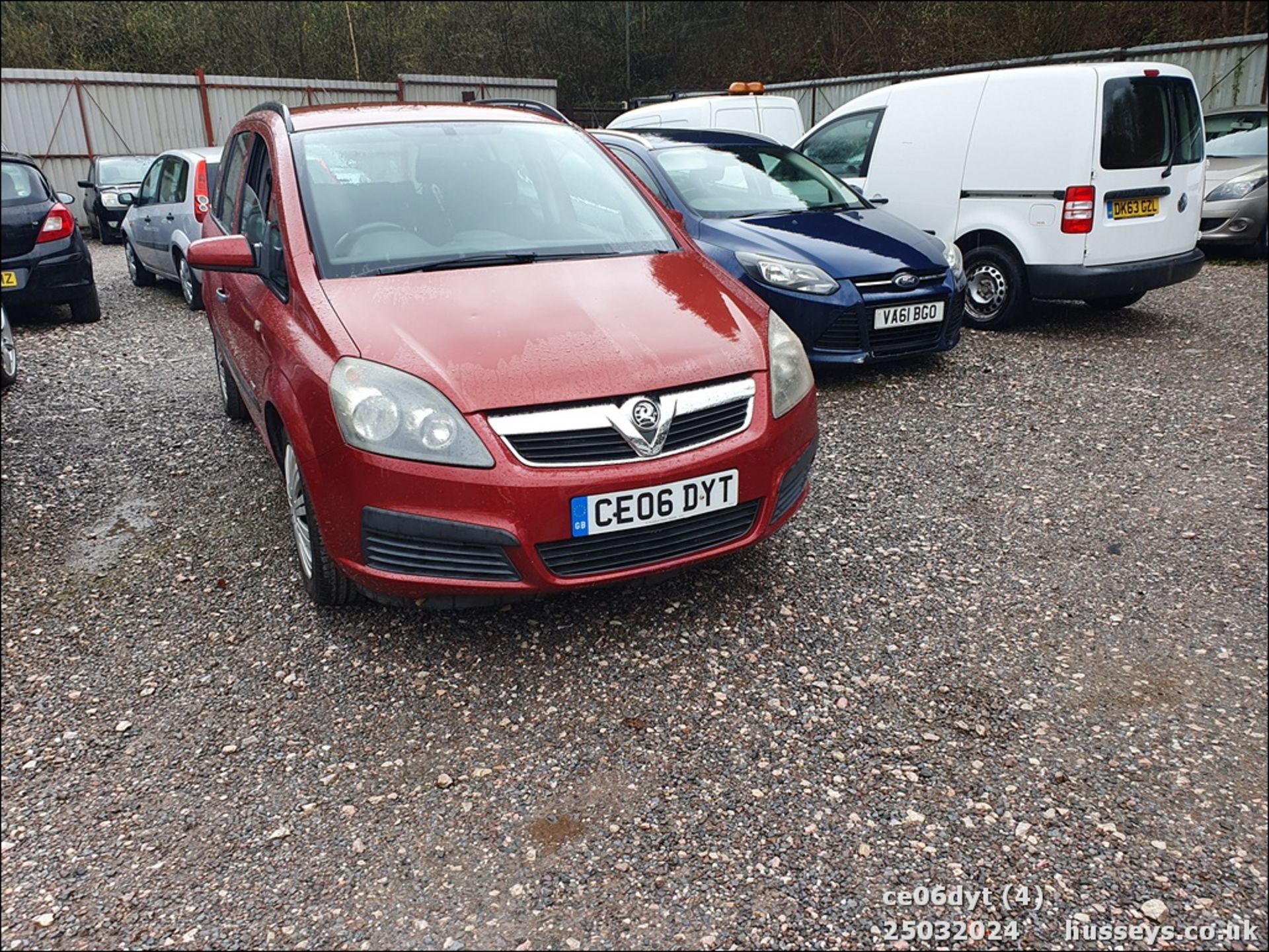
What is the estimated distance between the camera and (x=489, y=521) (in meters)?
2.71

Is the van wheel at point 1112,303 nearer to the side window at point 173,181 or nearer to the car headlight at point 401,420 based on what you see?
the car headlight at point 401,420

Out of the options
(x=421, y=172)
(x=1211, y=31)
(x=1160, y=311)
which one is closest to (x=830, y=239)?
(x=421, y=172)

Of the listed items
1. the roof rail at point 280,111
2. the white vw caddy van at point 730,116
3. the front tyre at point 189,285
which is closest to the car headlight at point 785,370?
the roof rail at point 280,111

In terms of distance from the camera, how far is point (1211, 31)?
39.7 ft

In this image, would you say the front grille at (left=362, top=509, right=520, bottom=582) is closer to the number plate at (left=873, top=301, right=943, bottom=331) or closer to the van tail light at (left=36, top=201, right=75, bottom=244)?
the number plate at (left=873, top=301, right=943, bottom=331)

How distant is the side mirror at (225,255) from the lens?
3.51 meters

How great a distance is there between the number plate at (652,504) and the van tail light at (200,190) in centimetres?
687

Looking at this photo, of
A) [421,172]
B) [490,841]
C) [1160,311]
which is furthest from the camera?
[1160,311]

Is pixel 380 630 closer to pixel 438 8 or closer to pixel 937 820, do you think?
pixel 937 820

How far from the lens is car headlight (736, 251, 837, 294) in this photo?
5.57 meters

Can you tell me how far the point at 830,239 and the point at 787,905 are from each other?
179 inches

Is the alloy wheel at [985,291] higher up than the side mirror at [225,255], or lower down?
lower down

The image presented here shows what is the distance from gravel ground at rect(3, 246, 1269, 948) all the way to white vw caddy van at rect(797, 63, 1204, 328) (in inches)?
95.6

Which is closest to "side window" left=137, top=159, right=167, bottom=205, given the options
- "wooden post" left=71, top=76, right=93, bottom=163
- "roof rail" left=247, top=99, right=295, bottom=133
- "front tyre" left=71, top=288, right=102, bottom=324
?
"front tyre" left=71, top=288, right=102, bottom=324
